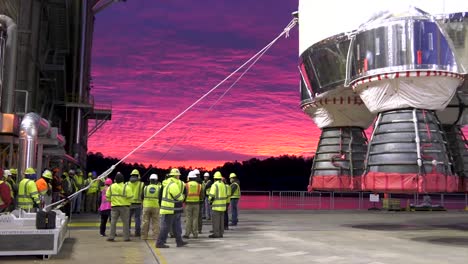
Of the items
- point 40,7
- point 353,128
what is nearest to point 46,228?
point 353,128

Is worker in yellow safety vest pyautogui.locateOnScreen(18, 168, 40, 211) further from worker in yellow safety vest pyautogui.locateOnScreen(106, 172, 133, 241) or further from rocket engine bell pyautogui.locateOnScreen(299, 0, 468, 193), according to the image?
rocket engine bell pyautogui.locateOnScreen(299, 0, 468, 193)

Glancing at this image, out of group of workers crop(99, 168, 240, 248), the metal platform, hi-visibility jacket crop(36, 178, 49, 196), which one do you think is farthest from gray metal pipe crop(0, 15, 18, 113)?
the metal platform

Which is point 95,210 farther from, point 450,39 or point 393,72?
point 450,39

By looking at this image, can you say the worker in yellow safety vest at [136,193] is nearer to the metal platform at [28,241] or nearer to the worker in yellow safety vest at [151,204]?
the worker in yellow safety vest at [151,204]

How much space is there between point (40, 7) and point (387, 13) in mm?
21583

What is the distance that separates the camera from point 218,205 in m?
15.0

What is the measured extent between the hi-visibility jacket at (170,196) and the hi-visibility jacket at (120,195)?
1.79 meters

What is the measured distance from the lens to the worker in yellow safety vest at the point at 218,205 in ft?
49.3

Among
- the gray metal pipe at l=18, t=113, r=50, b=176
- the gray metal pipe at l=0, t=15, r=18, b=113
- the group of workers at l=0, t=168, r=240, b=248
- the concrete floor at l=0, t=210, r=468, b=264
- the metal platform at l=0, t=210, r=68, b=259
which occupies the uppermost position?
the gray metal pipe at l=0, t=15, r=18, b=113

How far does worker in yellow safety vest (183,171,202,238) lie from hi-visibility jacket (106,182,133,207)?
167cm

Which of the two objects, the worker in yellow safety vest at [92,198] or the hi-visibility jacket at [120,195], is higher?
the hi-visibility jacket at [120,195]

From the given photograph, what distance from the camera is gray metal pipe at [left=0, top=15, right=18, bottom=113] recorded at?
19.8 meters

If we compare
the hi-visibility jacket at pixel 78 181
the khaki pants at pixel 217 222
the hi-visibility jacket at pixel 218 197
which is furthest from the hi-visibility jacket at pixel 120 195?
the hi-visibility jacket at pixel 78 181

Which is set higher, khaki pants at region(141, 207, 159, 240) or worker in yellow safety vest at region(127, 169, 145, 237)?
worker in yellow safety vest at region(127, 169, 145, 237)
